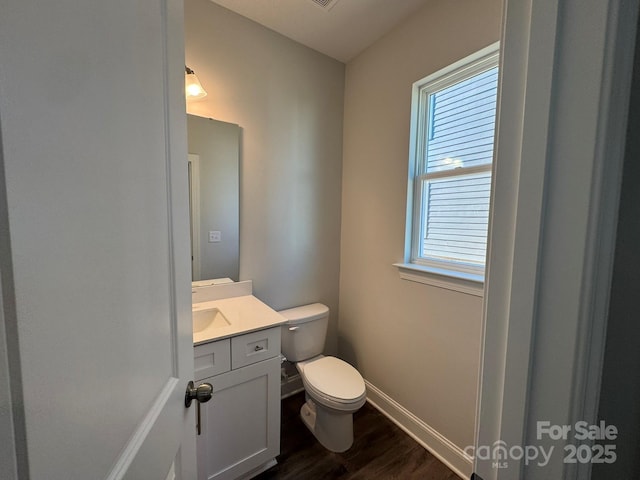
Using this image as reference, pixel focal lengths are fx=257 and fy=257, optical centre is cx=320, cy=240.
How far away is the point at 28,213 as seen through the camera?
10.2 inches

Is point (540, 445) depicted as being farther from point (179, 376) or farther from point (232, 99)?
point (232, 99)

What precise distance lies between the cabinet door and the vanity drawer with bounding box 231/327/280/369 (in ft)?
0.11

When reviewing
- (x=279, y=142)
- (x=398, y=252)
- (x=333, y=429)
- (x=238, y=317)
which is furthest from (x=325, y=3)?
(x=333, y=429)

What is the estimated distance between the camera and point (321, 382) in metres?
1.55

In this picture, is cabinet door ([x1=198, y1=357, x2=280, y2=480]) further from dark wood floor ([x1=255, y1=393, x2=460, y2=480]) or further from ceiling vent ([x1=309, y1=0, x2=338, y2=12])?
ceiling vent ([x1=309, y1=0, x2=338, y2=12])

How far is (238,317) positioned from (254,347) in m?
0.20

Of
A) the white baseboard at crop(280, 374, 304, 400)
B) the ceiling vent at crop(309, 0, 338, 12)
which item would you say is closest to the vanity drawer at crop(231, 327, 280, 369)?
the white baseboard at crop(280, 374, 304, 400)

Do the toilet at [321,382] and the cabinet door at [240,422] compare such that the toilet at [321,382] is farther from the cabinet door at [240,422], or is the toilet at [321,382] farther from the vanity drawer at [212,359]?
the vanity drawer at [212,359]

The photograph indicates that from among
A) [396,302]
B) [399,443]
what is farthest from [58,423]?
[399,443]

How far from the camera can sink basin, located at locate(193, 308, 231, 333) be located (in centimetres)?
145

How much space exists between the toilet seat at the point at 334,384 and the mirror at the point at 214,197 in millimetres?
803

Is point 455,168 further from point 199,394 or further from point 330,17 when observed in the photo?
point 199,394

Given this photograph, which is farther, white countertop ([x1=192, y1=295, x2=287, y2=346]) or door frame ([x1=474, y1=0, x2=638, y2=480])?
white countertop ([x1=192, y1=295, x2=287, y2=346])

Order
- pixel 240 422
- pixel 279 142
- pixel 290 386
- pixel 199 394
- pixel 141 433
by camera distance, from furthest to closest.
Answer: pixel 290 386 < pixel 279 142 < pixel 240 422 < pixel 199 394 < pixel 141 433
